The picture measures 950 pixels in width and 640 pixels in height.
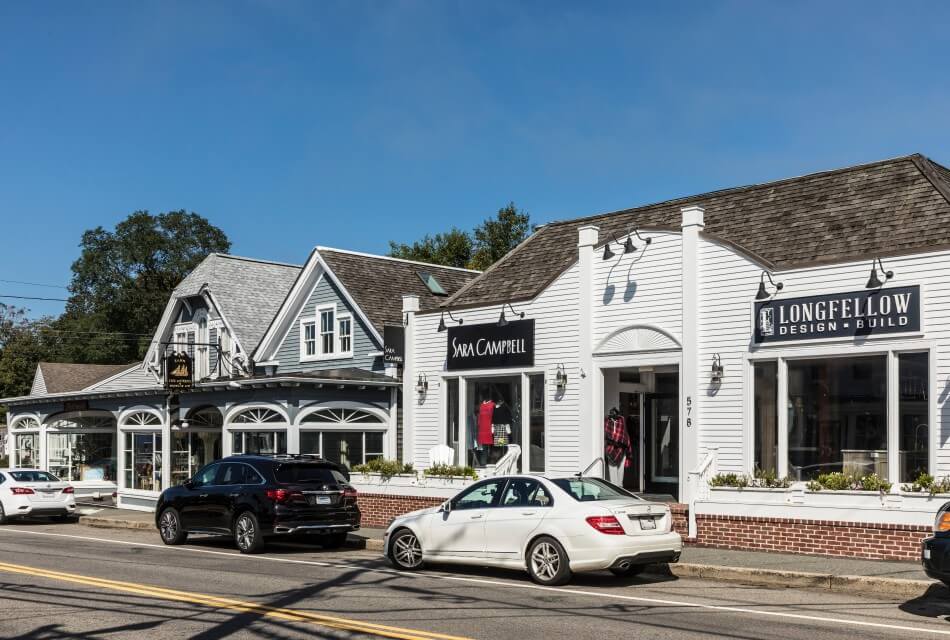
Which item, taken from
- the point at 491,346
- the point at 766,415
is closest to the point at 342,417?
the point at 491,346

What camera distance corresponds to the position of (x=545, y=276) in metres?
24.9

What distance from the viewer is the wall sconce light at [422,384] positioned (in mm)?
25184

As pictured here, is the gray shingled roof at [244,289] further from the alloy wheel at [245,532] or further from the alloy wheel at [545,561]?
the alloy wheel at [545,561]

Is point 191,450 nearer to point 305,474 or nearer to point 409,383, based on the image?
point 409,383

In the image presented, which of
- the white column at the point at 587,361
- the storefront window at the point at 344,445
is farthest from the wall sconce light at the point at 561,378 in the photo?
the storefront window at the point at 344,445

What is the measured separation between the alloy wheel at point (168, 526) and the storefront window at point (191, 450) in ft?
43.3

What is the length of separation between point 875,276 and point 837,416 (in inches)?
97.1

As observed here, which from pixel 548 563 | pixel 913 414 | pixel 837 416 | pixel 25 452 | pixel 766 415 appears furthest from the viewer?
pixel 25 452

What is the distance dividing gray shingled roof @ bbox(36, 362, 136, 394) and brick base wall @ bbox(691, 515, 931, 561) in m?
41.8

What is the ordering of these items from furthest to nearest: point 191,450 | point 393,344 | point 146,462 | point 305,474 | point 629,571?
point 146,462
point 191,450
point 393,344
point 305,474
point 629,571

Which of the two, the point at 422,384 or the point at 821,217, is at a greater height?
the point at 821,217

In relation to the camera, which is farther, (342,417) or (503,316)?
(342,417)

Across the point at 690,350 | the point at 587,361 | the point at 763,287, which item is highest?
the point at 763,287

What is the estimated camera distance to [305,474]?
1889 centimetres
